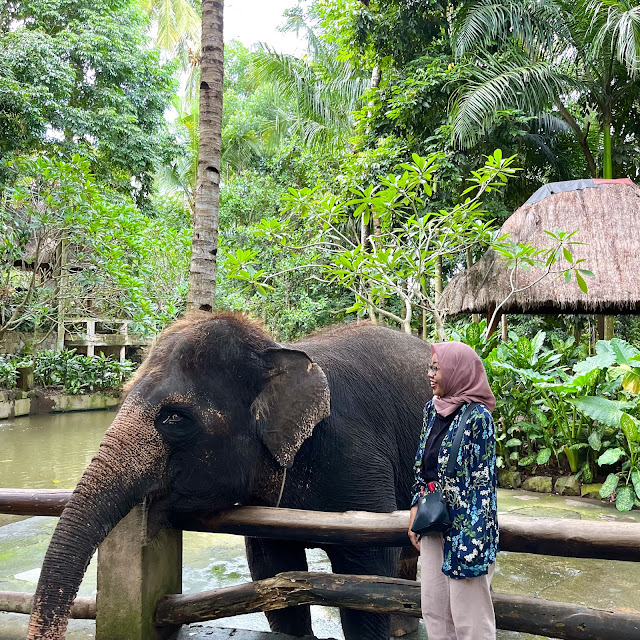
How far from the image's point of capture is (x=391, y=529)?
8.21 feet

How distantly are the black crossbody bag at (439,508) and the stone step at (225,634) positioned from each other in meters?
1.10

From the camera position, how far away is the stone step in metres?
2.98

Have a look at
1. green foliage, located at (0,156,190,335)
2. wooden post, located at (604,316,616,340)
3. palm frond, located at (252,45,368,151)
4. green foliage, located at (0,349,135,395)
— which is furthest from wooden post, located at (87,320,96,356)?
wooden post, located at (604,316,616,340)

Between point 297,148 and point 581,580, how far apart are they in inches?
714

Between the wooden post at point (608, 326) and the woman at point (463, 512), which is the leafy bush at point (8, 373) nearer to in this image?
the wooden post at point (608, 326)

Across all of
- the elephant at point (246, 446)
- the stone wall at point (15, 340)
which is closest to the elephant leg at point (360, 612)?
the elephant at point (246, 446)

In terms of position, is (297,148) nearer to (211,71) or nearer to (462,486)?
(211,71)

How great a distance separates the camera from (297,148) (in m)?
20.8

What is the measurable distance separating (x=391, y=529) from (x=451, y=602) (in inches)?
14.3

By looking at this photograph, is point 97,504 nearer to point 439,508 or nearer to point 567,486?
point 439,508

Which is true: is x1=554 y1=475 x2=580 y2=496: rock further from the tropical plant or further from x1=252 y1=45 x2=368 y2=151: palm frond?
x1=252 y1=45 x2=368 y2=151: palm frond

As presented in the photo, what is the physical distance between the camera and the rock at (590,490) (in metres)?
6.62

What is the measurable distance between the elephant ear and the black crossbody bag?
0.67 meters

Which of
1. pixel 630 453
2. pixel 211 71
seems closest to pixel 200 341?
pixel 211 71
